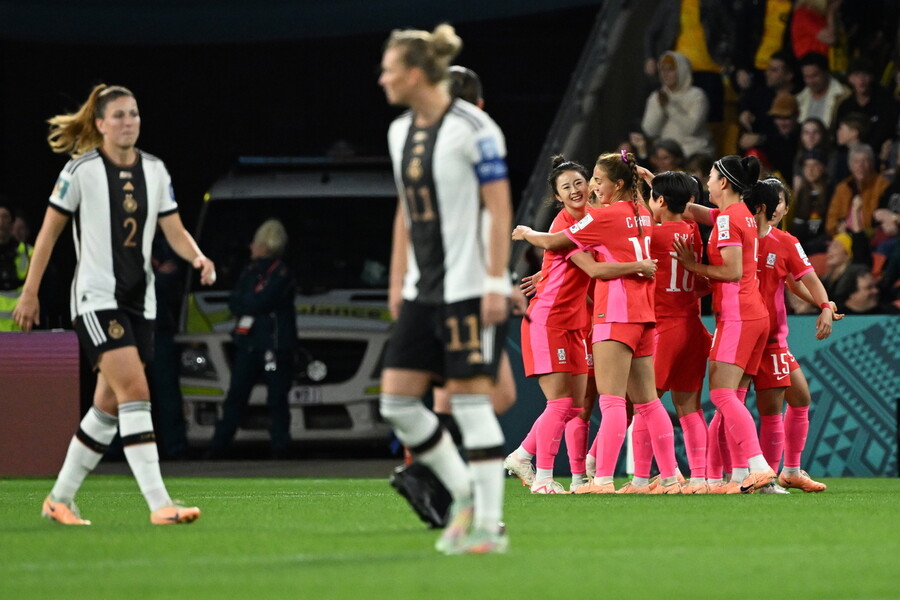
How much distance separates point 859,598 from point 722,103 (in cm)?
1342

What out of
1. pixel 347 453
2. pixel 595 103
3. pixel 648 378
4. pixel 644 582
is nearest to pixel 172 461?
pixel 347 453

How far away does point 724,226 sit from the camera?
36.0ft

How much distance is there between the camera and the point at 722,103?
18672 millimetres

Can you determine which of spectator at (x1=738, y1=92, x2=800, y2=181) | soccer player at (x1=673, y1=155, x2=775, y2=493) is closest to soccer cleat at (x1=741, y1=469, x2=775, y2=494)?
soccer player at (x1=673, y1=155, x2=775, y2=493)

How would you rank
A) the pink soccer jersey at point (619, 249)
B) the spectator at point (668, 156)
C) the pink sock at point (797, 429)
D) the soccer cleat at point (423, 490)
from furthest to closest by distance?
the spectator at point (668, 156), the pink sock at point (797, 429), the pink soccer jersey at point (619, 249), the soccer cleat at point (423, 490)

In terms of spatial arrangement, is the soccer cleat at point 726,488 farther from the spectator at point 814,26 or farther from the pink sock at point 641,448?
the spectator at point 814,26

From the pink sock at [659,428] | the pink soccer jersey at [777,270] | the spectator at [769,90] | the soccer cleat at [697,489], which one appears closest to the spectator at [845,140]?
the spectator at [769,90]

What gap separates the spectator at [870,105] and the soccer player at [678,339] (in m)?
6.09

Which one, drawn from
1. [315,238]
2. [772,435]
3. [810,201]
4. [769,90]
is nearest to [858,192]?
[810,201]

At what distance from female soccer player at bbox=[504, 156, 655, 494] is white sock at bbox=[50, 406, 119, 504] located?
11.4 ft

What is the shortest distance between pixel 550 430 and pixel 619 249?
1.31m

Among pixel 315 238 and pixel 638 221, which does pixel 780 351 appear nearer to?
pixel 638 221

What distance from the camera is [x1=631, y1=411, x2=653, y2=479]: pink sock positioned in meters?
11.4

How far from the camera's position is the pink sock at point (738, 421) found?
11.0 m
